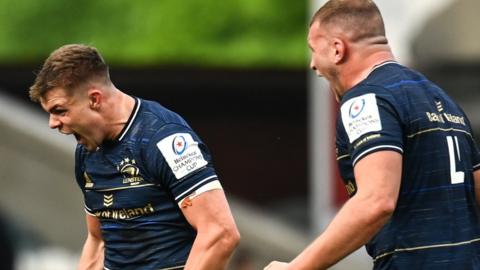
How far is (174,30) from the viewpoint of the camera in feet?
99.4

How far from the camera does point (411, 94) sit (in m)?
6.18

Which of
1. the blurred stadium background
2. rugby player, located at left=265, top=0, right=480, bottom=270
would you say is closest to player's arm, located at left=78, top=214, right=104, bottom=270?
the blurred stadium background

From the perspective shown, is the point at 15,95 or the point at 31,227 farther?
the point at 15,95

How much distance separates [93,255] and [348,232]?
2.07 meters

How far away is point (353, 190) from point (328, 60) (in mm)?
591

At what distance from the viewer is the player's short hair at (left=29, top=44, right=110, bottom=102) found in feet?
22.6

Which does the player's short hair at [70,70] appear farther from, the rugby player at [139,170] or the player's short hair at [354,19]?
the player's short hair at [354,19]

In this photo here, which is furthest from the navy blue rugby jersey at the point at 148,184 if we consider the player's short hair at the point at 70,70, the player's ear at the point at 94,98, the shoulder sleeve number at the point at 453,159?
the shoulder sleeve number at the point at 453,159

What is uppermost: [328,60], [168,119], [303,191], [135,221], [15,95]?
[328,60]

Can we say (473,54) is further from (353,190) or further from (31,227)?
(353,190)

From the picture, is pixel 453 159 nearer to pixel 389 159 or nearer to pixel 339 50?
pixel 389 159

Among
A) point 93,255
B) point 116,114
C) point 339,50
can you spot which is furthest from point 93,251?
point 339,50

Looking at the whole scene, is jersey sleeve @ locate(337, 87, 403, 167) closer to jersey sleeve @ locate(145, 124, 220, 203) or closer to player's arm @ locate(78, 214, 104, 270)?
jersey sleeve @ locate(145, 124, 220, 203)

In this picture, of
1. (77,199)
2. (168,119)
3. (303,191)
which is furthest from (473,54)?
(168,119)
